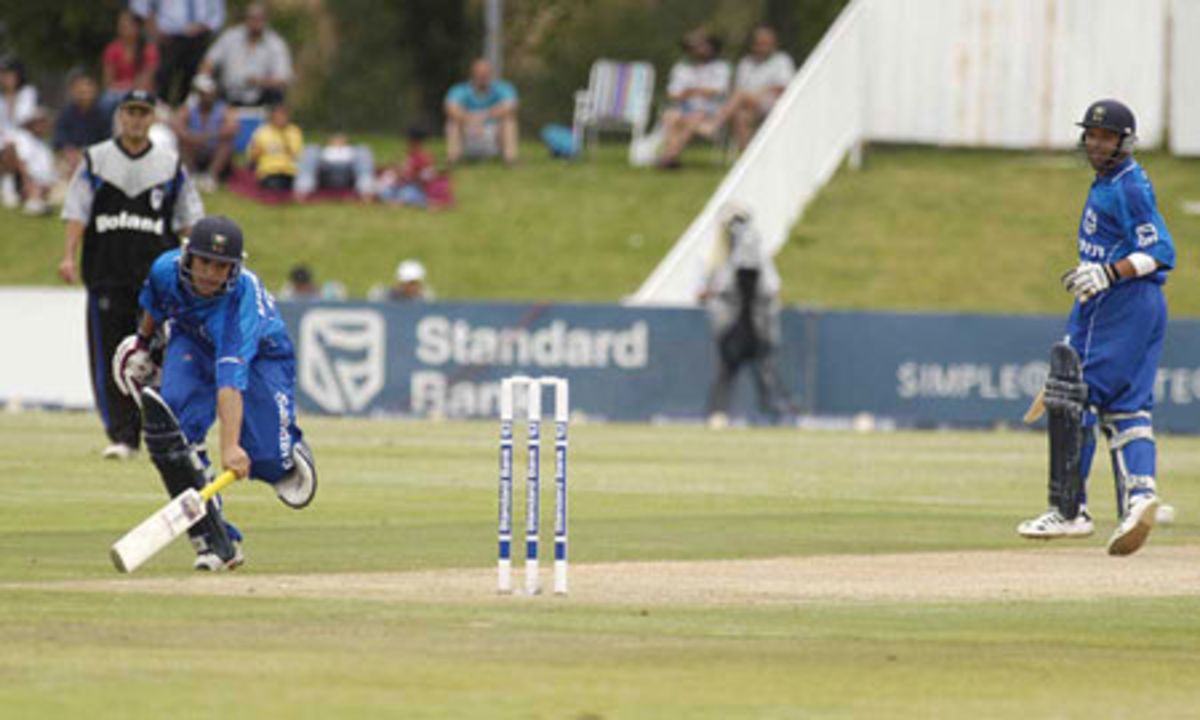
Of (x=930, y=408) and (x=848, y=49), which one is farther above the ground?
(x=848, y=49)

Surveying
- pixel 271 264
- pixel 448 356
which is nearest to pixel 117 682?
pixel 448 356

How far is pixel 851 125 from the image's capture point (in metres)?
35.8

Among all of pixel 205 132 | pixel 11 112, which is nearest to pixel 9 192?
pixel 11 112

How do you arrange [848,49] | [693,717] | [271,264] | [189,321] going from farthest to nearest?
[848,49] < [271,264] < [189,321] < [693,717]

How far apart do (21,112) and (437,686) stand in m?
26.3

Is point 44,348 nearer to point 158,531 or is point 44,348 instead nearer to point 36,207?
point 36,207

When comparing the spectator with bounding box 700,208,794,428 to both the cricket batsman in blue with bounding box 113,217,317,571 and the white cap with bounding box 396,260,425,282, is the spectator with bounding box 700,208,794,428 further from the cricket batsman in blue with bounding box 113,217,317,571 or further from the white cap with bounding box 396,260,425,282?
the cricket batsman in blue with bounding box 113,217,317,571

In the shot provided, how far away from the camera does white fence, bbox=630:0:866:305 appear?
30.4 m

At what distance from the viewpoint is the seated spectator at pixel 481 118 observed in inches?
1367

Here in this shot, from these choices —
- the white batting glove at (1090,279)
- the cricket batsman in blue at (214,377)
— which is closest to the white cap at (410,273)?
the white batting glove at (1090,279)

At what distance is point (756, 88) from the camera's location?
34.6 meters

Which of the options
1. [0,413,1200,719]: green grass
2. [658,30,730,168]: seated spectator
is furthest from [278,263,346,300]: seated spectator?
[0,413,1200,719]: green grass

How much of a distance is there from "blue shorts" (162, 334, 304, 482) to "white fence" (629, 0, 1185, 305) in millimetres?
21965

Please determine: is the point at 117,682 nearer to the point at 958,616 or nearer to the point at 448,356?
the point at 958,616
